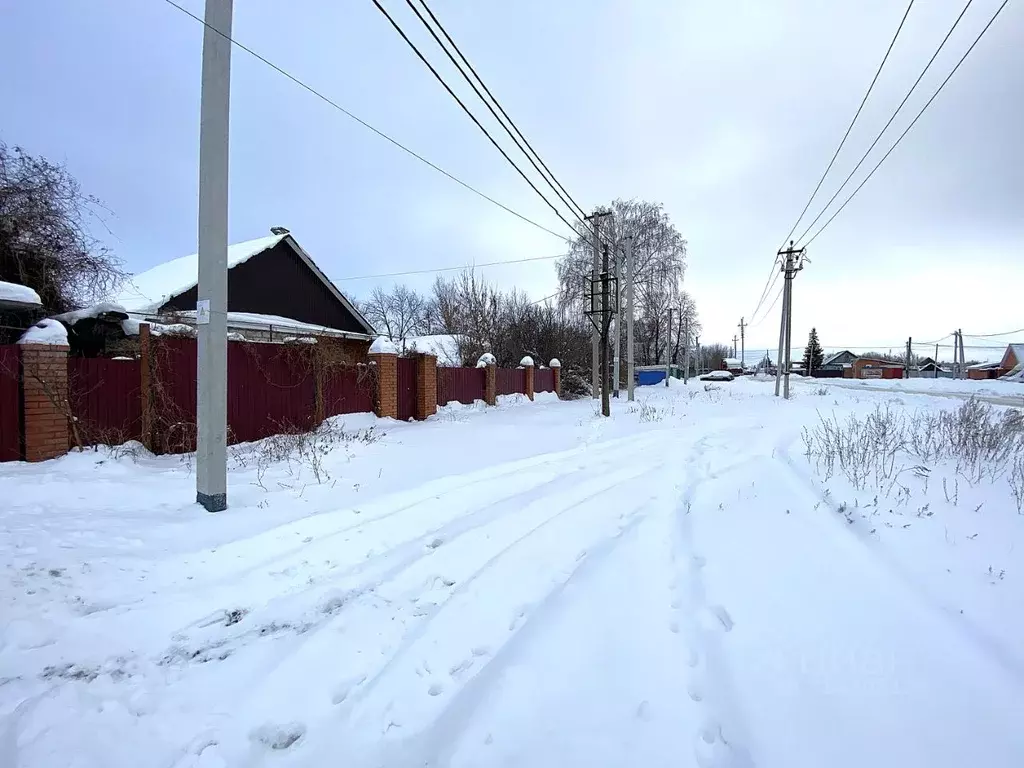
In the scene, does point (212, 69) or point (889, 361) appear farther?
point (889, 361)

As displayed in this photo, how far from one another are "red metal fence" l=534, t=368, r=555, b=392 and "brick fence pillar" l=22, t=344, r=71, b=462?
55.2 ft

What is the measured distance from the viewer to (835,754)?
1744 millimetres

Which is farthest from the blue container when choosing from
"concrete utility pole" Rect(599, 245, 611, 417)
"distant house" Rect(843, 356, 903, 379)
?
"distant house" Rect(843, 356, 903, 379)

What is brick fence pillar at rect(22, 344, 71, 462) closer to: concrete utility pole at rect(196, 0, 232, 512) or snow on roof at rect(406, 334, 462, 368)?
concrete utility pole at rect(196, 0, 232, 512)

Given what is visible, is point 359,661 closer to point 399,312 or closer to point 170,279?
point 170,279

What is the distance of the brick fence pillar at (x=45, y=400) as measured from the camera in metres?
5.16

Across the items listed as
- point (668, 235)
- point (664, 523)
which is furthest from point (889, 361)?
point (664, 523)

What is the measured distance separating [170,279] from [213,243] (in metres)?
13.5

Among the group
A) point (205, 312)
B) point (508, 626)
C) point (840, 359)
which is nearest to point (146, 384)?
point (205, 312)

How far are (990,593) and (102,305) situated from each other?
1066cm

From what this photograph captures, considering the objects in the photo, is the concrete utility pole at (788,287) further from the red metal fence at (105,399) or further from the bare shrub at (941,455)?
the red metal fence at (105,399)

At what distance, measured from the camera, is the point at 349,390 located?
10180mm

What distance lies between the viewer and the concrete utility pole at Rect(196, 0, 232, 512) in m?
4.08

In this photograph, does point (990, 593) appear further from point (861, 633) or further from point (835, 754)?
point (835, 754)
